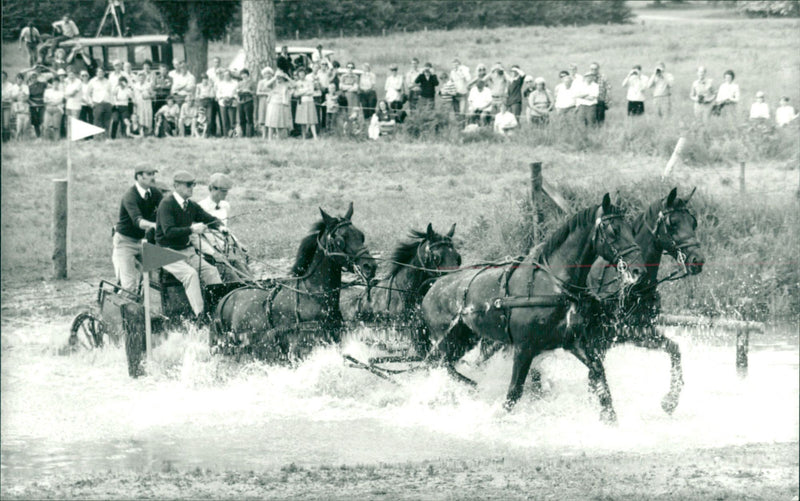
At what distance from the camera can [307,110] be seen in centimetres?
2519

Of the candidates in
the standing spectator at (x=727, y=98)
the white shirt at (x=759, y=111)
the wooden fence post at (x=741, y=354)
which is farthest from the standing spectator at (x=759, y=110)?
the wooden fence post at (x=741, y=354)

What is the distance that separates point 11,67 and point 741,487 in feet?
90.0

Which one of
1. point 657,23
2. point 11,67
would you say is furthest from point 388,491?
point 11,67

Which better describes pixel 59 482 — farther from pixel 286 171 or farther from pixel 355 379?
pixel 286 171

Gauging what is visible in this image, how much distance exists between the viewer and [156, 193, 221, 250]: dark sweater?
1224 cm

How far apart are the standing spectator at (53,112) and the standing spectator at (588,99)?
36.5ft

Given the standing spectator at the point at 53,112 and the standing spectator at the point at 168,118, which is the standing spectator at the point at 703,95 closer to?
the standing spectator at the point at 168,118

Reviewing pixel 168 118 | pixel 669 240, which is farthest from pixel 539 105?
pixel 669 240

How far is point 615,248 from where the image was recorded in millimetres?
9953

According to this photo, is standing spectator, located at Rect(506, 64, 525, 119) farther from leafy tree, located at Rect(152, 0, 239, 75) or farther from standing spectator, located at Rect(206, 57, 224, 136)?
leafy tree, located at Rect(152, 0, 239, 75)

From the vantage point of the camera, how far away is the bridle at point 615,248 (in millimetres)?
9914

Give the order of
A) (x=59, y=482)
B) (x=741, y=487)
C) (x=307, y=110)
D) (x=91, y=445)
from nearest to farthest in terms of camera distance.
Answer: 1. (x=741, y=487)
2. (x=59, y=482)
3. (x=91, y=445)
4. (x=307, y=110)

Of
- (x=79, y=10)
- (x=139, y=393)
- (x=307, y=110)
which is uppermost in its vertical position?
(x=79, y=10)

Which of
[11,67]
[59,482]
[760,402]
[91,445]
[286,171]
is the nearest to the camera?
[59,482]
